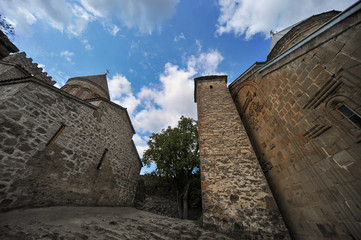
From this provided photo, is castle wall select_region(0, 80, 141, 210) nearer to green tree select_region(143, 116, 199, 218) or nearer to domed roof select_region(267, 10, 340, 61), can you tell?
green tree select_region(143, 116, 199, 218)

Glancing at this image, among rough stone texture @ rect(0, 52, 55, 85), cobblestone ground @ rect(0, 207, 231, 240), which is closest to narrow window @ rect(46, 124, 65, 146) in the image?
cobblestone ground @ rect(0, 207, 231, 240)

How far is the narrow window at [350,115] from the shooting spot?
2733mm

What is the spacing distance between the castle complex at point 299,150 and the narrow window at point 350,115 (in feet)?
0.04

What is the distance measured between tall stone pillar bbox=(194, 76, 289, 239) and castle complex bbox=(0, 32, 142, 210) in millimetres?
5487

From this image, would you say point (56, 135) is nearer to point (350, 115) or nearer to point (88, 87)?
point (350, 115)

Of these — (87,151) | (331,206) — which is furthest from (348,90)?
(87,151)

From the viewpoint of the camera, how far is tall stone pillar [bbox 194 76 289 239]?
12.3ft

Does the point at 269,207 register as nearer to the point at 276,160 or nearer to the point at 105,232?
the point at 276,160

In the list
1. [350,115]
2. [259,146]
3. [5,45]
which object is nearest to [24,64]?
[5,45]

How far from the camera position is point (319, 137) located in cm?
336

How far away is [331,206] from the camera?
2992 millimetres

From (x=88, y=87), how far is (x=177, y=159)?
1311 cm

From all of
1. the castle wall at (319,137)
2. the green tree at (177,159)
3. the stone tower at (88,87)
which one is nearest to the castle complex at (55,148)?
the green tree at (177,159)

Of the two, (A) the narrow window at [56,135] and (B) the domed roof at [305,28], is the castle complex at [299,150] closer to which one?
(B) the domed roof at [305,28]
